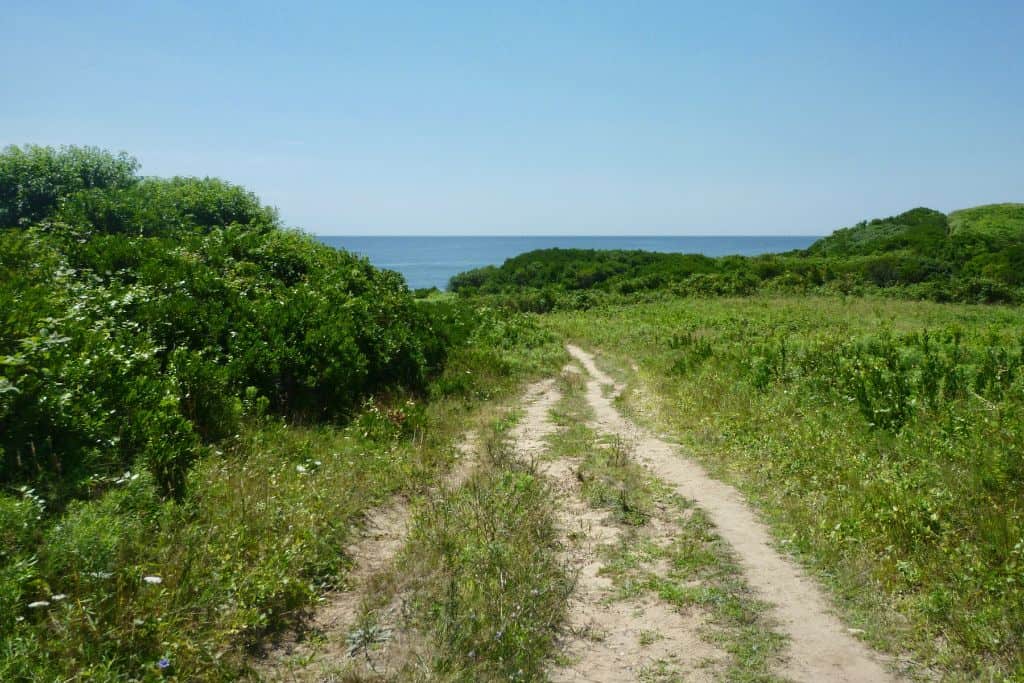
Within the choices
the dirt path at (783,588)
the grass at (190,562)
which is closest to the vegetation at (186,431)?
the grass at (190,562)

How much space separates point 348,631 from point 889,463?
22.6 ft

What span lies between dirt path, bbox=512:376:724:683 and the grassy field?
4.67 ft

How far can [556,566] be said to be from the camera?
20.5ft

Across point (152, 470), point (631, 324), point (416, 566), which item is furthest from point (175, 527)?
point (631, 324)

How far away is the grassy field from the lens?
522cm

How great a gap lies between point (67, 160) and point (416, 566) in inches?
862

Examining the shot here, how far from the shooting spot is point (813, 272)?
45.8 metres

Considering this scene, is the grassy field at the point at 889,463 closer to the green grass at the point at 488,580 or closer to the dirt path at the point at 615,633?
the dirt path at the point at 615,633

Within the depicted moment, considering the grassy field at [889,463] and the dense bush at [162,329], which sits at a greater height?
the dense bush at [162,329]

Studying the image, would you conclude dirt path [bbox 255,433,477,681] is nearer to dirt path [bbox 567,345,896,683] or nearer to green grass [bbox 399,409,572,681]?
green grass [bbox 399,409,572,681]

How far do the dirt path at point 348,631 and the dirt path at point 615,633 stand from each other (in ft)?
4.30

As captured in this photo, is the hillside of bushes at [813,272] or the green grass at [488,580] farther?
the hillside of bushes at [813,272]

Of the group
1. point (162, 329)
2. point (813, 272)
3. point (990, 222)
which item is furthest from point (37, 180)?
point (990, 222)

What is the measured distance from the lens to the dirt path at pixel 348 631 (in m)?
4.59
